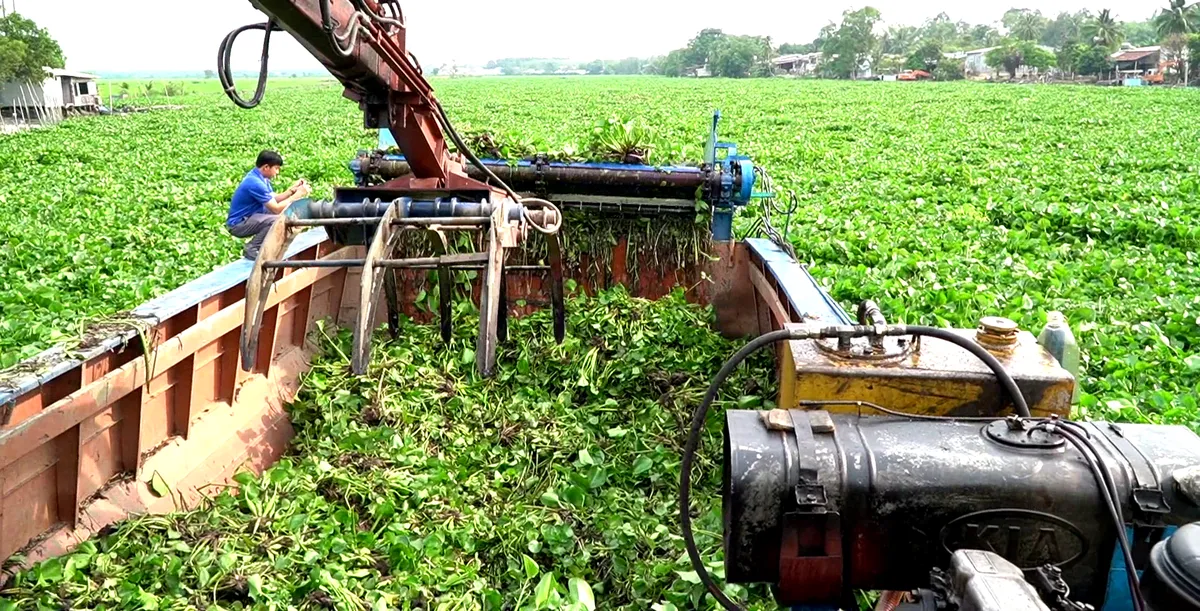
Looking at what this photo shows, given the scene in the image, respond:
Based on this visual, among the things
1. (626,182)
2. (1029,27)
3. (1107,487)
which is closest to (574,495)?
(1107,487)

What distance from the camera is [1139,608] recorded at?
156 centimetres

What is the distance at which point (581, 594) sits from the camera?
9.13 feet

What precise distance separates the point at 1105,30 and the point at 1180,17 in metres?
9.89

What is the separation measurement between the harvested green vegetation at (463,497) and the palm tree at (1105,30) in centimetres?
8343

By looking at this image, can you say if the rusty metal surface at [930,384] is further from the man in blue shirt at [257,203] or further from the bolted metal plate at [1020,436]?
the man in blue shirt at [257,203]

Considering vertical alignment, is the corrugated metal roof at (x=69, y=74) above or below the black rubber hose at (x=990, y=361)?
above

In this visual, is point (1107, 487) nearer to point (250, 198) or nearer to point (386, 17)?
point (386, 17)

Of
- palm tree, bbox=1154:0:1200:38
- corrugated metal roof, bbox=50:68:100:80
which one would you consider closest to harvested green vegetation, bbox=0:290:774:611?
corrugated metal roof, bbox=50:68:100:80

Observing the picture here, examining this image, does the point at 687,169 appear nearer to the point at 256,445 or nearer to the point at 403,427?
the point at 403,427

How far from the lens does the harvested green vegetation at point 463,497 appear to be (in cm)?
274

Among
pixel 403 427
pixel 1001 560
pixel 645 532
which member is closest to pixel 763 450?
pixel 1001 560

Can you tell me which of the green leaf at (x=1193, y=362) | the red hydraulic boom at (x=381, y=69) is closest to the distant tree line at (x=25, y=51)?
the red hydraulic boom at (x=381, y=69)

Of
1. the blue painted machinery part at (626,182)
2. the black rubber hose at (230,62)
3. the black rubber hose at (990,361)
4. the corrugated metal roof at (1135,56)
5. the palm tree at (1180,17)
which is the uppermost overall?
the palm tree at (1180,17)

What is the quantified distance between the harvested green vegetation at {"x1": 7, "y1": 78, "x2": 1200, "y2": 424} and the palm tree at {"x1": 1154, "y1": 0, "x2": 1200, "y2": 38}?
2177 inches
